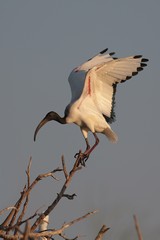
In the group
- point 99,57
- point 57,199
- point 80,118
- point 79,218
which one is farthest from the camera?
point 99,57

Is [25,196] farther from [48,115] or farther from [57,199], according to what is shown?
[48,115]

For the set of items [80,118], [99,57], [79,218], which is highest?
[99,57]

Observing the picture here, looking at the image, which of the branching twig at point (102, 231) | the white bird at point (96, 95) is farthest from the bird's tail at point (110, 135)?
the branching twig at point (102, 231)

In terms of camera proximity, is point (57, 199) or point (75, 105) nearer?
point (57, 199)

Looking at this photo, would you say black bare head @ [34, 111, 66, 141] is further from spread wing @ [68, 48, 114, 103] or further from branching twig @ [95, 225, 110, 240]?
branching twig @ [95, 225, 110, 240]

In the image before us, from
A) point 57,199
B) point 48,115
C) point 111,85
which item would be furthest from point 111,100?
point 57,199

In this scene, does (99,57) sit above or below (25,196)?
above

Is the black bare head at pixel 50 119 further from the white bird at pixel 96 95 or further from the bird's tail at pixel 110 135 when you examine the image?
the bird's tail at pixel 110 135

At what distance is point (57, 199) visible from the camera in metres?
6.96

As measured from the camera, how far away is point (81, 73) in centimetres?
1107

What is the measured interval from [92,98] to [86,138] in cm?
58

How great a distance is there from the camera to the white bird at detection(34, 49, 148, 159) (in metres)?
10.5

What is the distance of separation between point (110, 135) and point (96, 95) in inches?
24.0

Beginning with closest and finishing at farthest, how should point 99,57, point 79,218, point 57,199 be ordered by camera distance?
point 79,218 → point 57,199 → point 99,57
